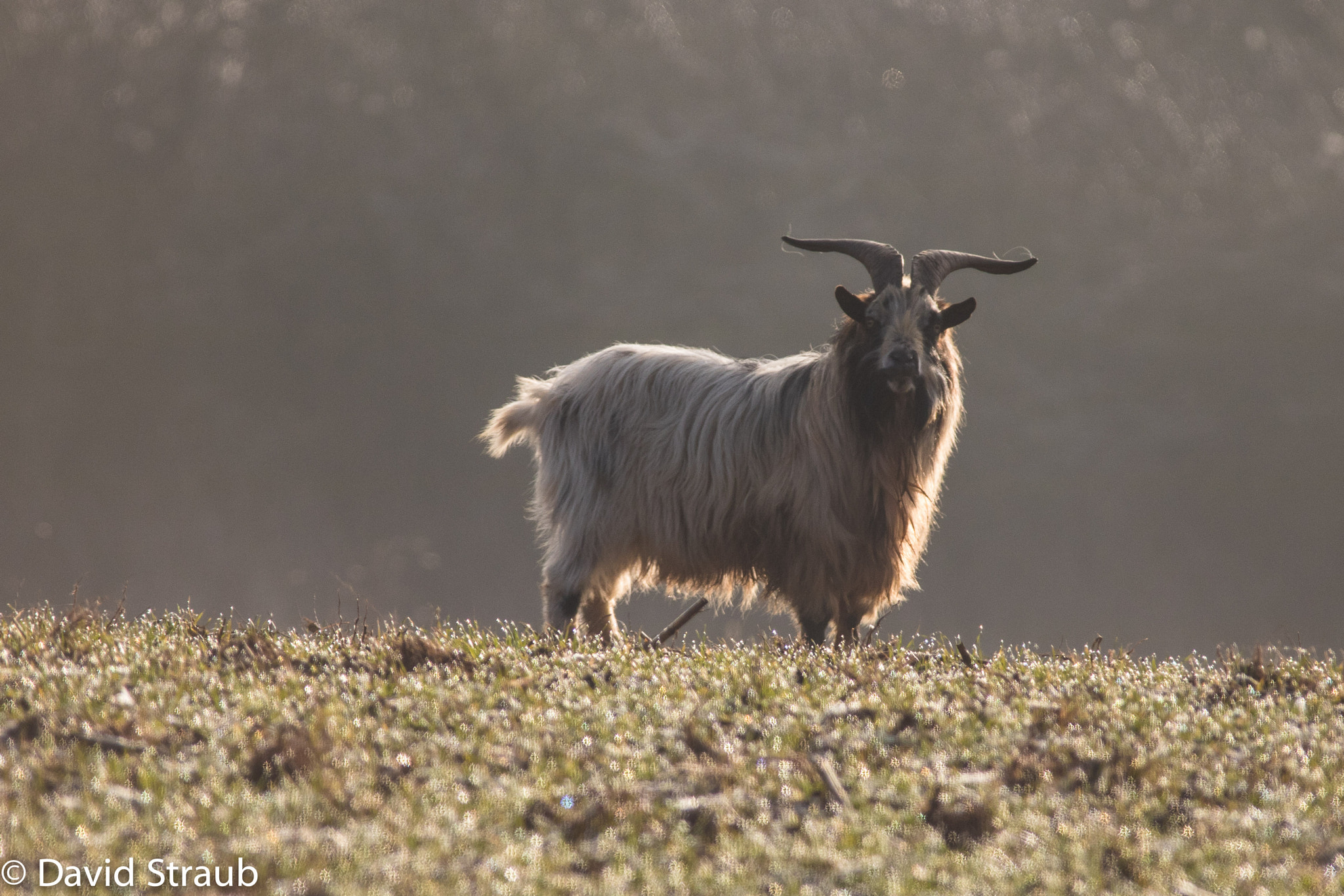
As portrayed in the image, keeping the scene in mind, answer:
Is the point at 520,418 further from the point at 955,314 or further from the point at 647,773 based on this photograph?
the point at 647,773

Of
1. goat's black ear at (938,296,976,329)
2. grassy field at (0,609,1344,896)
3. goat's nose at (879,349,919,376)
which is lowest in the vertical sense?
grassy field at (0,609,1344,896)

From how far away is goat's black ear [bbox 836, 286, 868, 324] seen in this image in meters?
5.90

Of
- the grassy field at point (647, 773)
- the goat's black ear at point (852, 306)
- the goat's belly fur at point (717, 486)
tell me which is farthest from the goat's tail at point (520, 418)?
the grassy field at point (647, 773)

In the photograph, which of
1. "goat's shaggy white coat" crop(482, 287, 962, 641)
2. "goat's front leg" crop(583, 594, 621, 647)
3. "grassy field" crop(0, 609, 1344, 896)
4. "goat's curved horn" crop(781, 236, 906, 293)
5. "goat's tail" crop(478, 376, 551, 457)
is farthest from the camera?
"goat's tail" crop(478, 376, 551, 457)

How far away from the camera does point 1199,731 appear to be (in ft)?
12.6

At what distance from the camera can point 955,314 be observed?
6121mm

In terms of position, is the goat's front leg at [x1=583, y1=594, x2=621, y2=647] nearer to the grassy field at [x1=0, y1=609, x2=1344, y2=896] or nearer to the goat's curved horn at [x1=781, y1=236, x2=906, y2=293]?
the goat's curved horn at [x1=781, y1=236, x2=906, y2=293]

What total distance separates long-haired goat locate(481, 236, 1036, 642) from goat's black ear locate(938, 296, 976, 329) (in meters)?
0.01

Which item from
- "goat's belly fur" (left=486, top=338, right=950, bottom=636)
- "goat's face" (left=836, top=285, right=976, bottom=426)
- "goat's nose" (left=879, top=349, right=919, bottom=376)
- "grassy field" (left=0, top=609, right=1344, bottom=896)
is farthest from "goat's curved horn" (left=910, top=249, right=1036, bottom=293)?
"grassy field" (left=0, top=609, right=1344, bottom=896)

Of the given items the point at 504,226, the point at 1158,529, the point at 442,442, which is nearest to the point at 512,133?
the point at 504,226

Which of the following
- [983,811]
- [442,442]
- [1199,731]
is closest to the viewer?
[983,811]

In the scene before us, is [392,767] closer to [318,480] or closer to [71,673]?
[71,673]

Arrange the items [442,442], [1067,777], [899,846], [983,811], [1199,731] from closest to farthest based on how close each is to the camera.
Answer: [899,846]
[983,811]
[1067,777]
[1199,731]
[442,442]

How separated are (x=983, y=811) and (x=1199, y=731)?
1.34 meters
